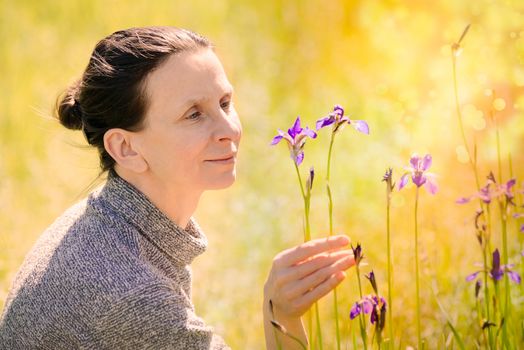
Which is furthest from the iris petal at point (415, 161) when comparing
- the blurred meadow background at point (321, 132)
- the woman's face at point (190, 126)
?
the blurred meadow background at point (321, 132)

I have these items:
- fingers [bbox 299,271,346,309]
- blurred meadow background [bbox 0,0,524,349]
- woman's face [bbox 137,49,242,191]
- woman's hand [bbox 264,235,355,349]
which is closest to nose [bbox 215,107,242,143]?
woman's face [bbox 137,49,242,191]

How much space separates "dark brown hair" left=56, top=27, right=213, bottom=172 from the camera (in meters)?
2.11

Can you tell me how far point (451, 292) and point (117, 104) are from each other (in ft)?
5.50

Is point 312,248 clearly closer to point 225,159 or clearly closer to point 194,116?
point 225,159

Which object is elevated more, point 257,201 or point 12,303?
point 257,201

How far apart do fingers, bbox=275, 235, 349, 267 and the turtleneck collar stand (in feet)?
1.41

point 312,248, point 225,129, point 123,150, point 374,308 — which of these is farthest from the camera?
point 123,150

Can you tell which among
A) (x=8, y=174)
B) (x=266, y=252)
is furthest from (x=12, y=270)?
(x=266, y=252)

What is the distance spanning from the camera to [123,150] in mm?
2156

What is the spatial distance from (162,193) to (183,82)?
1.08 feet

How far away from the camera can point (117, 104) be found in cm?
214

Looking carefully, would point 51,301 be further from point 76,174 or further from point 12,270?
point 76,174

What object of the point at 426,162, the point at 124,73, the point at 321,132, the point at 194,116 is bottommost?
the point at 426,162

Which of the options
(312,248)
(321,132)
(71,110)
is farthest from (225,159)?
(321,132)
